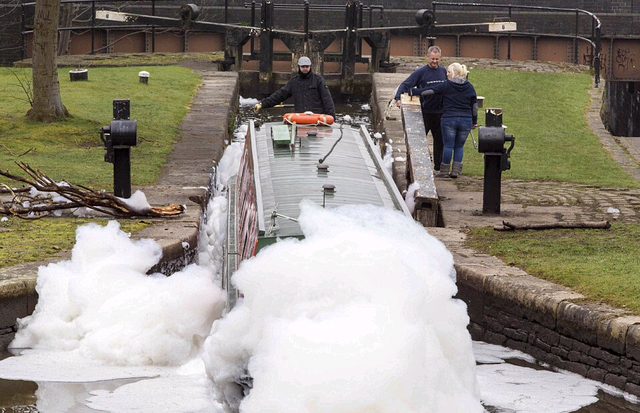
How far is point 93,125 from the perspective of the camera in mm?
20500

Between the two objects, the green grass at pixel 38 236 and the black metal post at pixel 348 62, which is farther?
the black metal post at pixel 348 62

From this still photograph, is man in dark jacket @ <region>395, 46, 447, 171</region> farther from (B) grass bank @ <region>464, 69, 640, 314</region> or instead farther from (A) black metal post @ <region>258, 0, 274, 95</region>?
(A) black metal post @ <region>258, 0, 274, 95</region>

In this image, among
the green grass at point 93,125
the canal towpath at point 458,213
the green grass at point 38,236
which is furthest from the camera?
the green grass at point 93,125

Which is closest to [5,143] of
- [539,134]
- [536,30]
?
[539,134]

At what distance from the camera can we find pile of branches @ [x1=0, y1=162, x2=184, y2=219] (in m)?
13.6

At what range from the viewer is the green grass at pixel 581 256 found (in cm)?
1069

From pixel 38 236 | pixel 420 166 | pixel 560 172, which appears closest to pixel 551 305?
pixel 420 166

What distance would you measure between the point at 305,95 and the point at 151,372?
7112 mm

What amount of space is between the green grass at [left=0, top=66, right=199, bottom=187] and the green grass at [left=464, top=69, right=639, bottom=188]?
190 inches

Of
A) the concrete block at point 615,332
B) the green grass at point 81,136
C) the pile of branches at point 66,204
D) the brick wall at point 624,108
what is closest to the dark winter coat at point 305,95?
the green grass at point 81,136

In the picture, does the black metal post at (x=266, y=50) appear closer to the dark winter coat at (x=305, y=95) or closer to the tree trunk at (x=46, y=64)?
the tree trunk at (x=46, y=64)

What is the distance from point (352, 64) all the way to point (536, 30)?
49.4 feet

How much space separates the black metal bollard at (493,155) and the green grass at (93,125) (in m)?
4.38

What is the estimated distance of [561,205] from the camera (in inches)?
597
